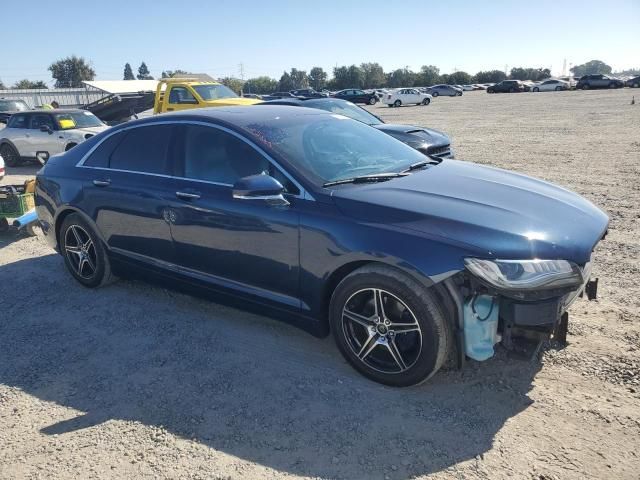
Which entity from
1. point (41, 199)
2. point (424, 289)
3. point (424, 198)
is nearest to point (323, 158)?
point (424, 198)

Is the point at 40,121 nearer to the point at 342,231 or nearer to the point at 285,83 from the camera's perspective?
the point at 342,231

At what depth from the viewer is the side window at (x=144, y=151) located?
14.0ft

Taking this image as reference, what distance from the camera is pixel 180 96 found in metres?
14.9

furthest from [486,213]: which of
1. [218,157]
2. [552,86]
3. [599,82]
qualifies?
[552,86]

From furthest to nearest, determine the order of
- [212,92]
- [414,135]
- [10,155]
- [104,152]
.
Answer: [212,92] → [10,155] → [414,135] → [104,152]

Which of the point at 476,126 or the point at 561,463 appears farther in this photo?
the point at 476,126

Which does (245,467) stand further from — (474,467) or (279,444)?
(474,467)

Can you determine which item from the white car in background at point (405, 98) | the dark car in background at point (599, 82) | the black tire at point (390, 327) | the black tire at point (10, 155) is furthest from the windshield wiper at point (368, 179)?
the dark car in background at point (599, 82)

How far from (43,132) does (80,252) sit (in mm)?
9293

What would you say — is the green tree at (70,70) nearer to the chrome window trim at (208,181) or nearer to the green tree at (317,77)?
the green tree at (317,77)

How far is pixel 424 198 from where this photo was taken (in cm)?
327

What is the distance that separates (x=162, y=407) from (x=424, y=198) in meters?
2.08

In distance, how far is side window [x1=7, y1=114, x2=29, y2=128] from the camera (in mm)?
13031

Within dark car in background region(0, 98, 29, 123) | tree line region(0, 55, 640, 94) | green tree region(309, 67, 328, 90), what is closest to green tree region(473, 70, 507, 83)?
tree line region(0, 55, 640, 94)
